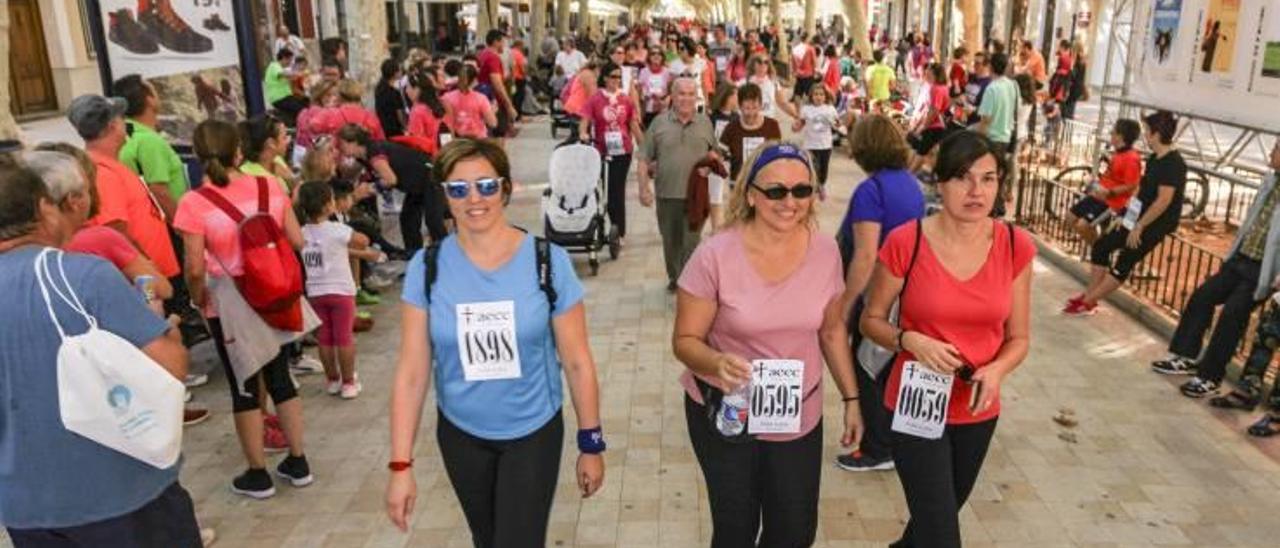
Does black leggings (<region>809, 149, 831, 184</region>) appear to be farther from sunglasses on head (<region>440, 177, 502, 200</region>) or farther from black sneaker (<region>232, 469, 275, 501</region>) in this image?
sunglasses on head (<region>440, 177, 502, 200</region>)

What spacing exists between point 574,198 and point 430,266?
554 centimetres

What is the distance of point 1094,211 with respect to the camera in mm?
7699

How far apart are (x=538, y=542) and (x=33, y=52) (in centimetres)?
2205

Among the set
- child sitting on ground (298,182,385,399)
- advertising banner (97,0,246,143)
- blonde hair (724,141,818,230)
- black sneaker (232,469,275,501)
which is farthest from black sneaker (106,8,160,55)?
blonde hair (724,141,818,230)

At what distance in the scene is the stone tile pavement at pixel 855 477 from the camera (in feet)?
13.8

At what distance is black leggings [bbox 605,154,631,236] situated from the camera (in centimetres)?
906

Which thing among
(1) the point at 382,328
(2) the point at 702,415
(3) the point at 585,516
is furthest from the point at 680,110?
(2) the point at 702,415

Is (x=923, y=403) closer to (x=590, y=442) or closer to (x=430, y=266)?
(x=590, y=442)

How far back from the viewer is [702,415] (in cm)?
312

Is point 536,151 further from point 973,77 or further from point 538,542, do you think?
point 538,542

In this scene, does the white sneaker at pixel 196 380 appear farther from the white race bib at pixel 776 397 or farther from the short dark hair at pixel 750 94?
the white race bib at pixel 776 397

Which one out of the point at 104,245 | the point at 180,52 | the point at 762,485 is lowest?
the point at 762,485

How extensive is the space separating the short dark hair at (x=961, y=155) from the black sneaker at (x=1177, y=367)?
3.73 metres

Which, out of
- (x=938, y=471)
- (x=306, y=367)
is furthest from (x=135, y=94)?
(x=938, y=471)
